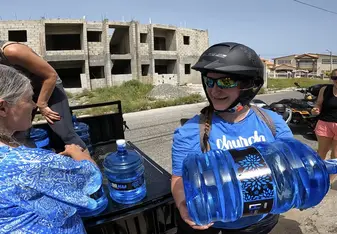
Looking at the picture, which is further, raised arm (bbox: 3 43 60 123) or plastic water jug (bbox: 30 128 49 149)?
plastic water jug (bbox: 30 128 49 149)

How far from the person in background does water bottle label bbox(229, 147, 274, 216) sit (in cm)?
149

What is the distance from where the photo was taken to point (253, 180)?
1314 millimetres

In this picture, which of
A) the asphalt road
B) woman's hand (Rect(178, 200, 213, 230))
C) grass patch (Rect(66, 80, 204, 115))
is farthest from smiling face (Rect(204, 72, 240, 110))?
grass patch (Rect(66, 80, 204, 115))

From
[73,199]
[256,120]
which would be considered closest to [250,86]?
[256,120]

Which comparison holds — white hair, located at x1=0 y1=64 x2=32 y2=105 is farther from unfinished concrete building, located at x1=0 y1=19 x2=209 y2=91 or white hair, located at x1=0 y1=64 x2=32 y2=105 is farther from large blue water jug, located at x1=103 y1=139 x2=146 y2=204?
unfinished concrete building, located at x1=0 y1=19 x2=209 y2=91

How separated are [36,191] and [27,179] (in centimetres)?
7

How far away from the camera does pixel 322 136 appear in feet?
12.8

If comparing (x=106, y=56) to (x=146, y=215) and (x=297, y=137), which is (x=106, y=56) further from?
(x=146, y=215)

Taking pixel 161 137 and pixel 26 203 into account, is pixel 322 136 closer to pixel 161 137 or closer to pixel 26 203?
pixel 26 203

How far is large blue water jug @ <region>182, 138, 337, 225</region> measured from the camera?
51.9 inches

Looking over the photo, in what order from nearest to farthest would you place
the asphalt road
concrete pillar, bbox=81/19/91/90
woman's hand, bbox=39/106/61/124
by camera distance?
woman's hand, bbox=39/106/61/124 < the asphalt road < concrete pillar, bbox=81/19/91/90

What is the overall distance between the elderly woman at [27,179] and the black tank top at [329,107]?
12.1 feet

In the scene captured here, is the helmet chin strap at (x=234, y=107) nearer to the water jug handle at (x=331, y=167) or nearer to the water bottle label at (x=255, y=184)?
the water bottle label at (x=255, y=184)

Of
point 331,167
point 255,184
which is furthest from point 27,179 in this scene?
point 331,167
